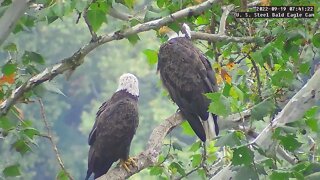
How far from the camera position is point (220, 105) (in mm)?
4098

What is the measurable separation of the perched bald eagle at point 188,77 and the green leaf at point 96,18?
1671mm

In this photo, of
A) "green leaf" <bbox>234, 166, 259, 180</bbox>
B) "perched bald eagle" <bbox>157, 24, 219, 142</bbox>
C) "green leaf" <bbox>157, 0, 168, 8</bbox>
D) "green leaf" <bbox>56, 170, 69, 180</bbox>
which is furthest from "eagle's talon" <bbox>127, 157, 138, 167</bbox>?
"green leaf" <bbox>234, 166, 259, 180</bbox>

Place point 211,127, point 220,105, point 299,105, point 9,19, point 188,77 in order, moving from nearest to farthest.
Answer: point 9,19 < point 220,105 < point 299,105 < point 211,127 < point 188,77

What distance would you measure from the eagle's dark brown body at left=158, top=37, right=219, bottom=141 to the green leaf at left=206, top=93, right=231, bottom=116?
1.96m

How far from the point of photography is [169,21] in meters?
4.70

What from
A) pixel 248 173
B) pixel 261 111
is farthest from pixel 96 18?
pixel 248 173

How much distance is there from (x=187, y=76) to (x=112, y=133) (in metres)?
0.70

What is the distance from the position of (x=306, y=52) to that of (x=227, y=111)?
59.9 inches

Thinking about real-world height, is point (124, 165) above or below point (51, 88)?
below

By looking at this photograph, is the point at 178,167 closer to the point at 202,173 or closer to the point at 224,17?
the point at 202,173

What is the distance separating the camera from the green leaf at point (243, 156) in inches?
161

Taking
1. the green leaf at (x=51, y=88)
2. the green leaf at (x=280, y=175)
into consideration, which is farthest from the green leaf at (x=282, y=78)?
the green leaf at (x=51, y=88)

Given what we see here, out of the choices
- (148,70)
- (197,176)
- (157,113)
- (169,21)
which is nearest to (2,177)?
(169,21)

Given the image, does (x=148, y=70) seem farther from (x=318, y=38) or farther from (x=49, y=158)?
(x=318, y=38)
